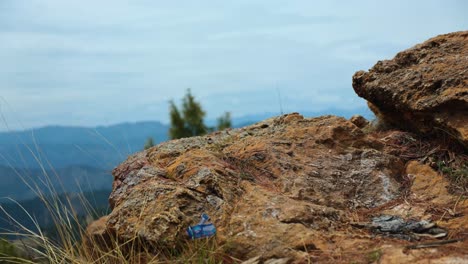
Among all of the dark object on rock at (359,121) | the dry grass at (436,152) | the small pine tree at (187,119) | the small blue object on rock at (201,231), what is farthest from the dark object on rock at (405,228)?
the small pine tree at (187,119)

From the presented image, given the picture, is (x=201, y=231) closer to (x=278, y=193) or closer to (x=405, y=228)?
(x=278, y=193)

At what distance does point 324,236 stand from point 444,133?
96.2 inches

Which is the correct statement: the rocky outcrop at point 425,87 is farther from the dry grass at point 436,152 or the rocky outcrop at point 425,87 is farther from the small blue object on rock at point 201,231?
the small blue object on rock at point 201,231

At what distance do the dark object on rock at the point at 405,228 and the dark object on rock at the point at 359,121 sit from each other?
8.98 feet

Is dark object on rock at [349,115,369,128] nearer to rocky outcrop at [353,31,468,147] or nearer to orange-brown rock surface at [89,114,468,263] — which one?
rocky outcrop at [353,31,468,147]

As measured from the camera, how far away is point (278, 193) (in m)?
4.80

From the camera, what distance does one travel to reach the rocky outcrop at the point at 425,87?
5.55 metres

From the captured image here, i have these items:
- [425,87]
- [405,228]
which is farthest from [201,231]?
[425,87]

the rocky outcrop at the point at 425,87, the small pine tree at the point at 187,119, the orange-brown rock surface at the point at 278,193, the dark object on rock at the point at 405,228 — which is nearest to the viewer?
the orange-brown rock surface at the point at 278,193

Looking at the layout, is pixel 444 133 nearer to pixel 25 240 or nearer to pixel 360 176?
pixel 360 176

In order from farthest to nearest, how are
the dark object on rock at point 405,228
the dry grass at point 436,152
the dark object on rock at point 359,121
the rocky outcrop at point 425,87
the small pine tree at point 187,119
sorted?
the small pine tree at point 187,119 → the dark object on rock at point 359,121 → the rocky outcrop at point 425,87 → the dry grass at point 436,152 → the dark object on rock at point 405,228

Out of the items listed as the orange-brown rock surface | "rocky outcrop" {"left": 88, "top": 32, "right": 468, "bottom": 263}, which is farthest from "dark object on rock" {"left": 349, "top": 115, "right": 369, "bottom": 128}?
the orange-brown rock surface

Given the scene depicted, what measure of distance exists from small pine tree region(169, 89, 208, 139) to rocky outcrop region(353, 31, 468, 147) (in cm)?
2229

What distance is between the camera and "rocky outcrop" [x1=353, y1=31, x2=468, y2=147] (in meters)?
5.55
